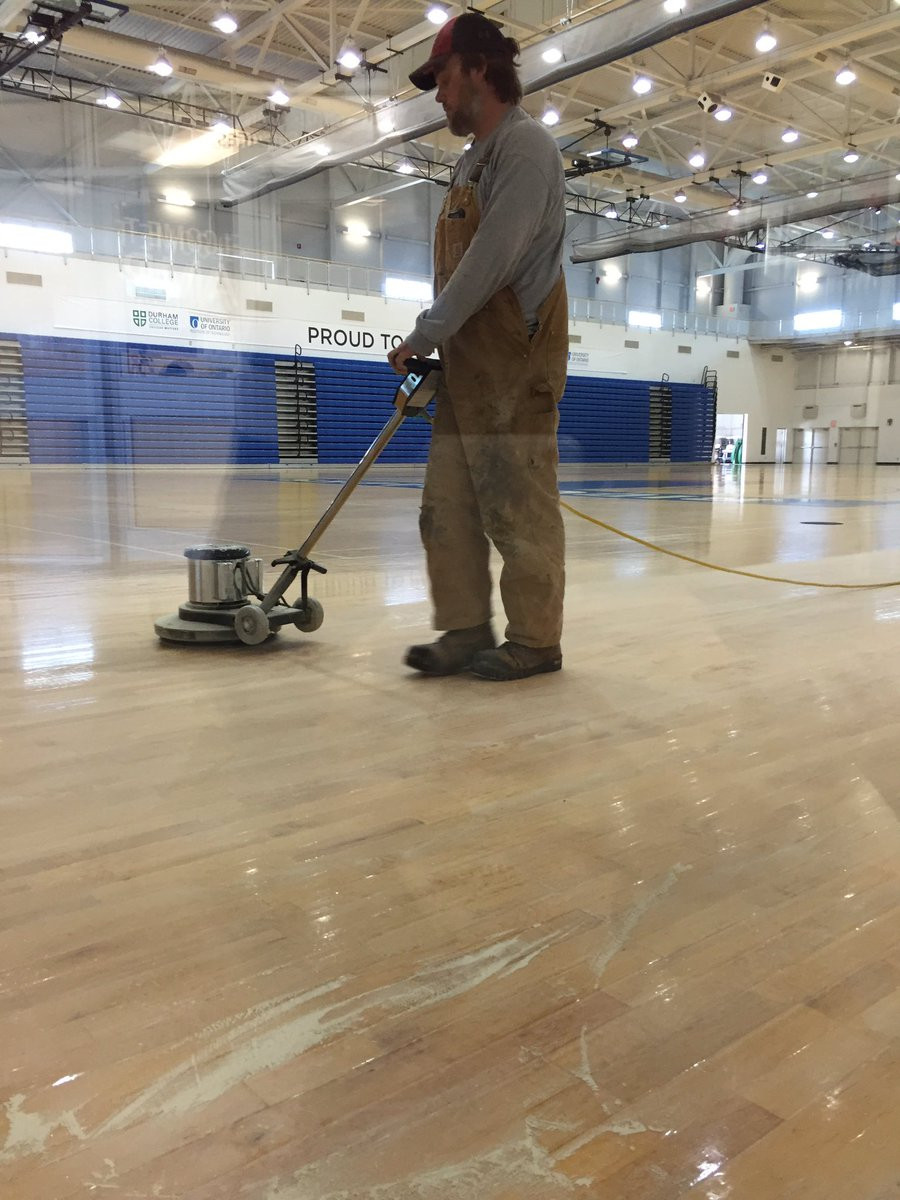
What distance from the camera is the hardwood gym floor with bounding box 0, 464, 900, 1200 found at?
25.4 inches

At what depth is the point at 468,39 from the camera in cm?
195

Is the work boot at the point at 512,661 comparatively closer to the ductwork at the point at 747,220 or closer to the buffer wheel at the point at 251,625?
the buffer wheel at the point at 251,625

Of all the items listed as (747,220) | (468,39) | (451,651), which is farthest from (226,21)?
(747,220)

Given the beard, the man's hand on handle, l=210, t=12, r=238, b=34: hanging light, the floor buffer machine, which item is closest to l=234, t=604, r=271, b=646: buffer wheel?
the floor buffer machine

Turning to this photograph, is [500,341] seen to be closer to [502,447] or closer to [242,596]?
[502,447]

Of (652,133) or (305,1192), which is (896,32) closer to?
(652,133)

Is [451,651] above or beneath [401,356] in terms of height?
beneath

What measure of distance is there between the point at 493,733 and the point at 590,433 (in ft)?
56.7

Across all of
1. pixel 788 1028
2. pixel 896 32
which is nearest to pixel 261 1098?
pixel 788 1028

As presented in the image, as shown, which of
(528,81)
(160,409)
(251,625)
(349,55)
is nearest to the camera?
(251,625)

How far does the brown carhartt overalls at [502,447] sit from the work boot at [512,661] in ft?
0.07

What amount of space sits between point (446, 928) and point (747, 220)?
18.9 meters

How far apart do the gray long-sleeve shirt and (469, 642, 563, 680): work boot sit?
0.67 metres

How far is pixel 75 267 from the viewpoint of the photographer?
864 centimetres
